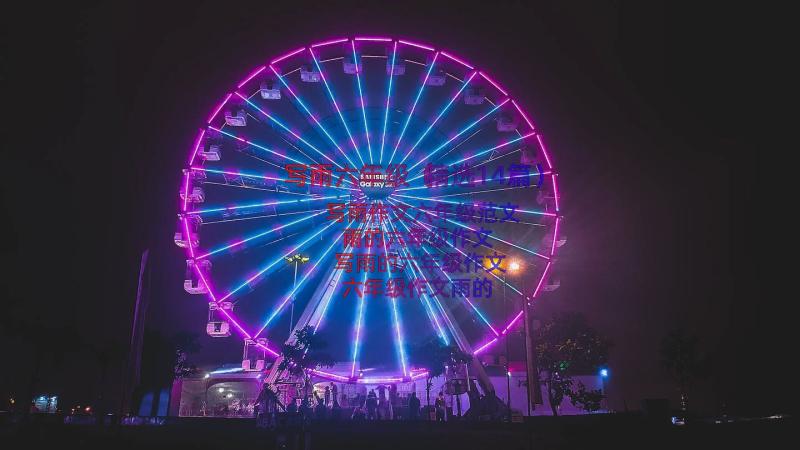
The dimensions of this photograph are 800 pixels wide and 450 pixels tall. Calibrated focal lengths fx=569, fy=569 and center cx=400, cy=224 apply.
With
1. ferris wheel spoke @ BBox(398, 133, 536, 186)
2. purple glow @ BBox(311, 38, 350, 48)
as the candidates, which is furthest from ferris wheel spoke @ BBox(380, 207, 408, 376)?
purple glow @ BBox(311, 38, 350, 48)

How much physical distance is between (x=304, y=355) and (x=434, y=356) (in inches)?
231

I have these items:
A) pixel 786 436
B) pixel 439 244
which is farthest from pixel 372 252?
pixel 786 436

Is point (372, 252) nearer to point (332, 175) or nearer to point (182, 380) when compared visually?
point (332, 175)

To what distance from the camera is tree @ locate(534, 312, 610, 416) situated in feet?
87.7

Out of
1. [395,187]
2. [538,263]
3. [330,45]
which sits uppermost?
[330,45]

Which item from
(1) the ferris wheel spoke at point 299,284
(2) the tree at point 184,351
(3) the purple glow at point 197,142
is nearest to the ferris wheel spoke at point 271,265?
(1) the ferris wheel spoke at point 299,284

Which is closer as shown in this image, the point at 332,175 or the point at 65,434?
the point at 65,434

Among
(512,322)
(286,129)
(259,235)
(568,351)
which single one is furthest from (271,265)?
(568,351)

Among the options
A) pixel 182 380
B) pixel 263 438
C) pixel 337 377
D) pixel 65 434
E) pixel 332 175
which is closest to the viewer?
pixel 65 434

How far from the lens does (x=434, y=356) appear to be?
26016 millimetres

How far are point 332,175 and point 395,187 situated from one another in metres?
2.49

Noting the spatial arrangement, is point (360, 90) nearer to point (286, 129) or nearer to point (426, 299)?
point (286, 129)

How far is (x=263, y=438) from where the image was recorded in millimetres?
11977

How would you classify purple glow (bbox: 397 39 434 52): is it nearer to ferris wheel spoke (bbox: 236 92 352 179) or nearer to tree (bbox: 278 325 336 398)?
ferris wheel spoke (bbox: 236 92 352 179)
